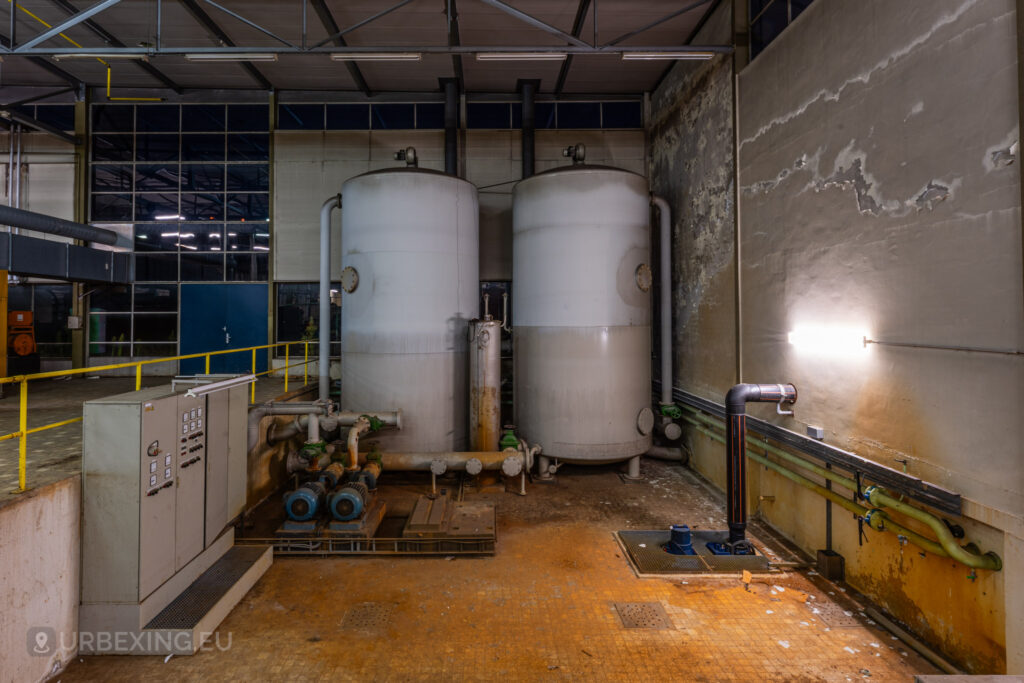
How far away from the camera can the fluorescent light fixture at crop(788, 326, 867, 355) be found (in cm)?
492

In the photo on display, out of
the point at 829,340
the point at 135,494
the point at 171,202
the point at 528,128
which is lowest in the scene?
the point at 135,494

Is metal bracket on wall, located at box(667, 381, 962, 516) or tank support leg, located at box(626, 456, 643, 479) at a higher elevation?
metal bracket on wall, located at box(667, 381, 962, 516)

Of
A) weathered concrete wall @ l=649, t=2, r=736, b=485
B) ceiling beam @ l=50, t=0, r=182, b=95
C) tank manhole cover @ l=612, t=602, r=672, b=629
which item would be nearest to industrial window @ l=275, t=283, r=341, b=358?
ceiling beam @ l=50, t=0, r=182, b=95

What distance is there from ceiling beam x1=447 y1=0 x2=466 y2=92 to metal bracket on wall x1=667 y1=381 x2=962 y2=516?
25.1ft

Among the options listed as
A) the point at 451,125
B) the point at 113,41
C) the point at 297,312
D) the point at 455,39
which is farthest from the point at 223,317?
the point at 455,39

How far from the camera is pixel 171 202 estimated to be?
11.1 m

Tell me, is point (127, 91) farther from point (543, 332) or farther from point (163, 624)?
point (163, 624)

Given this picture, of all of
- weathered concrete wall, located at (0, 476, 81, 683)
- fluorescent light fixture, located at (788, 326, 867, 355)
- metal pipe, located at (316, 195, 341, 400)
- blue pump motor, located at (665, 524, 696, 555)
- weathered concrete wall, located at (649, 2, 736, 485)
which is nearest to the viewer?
weathered concrete wall, located at (0, 476, 81, 683)

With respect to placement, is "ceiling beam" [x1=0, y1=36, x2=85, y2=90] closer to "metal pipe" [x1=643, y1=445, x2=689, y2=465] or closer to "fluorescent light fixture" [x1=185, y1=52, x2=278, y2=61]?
"fluorescent light fixture" [x1=185, y1=52, x2=278, y2=61]

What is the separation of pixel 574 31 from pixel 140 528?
10149 millimetres

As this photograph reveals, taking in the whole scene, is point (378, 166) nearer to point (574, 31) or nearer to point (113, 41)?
point (574, 31)

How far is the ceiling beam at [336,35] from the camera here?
829 centimetres

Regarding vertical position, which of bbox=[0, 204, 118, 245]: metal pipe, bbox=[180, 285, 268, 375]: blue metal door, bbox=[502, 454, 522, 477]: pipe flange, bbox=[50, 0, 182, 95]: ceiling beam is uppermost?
bbox=[50, 0, 182, 95]: ceiling beam

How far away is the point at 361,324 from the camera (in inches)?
329
